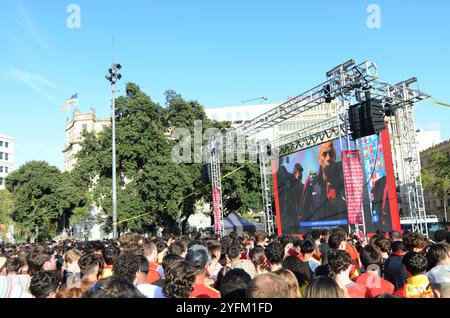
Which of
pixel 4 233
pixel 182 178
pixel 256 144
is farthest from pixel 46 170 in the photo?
pixel 256 144

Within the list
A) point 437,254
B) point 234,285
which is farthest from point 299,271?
point 437,254

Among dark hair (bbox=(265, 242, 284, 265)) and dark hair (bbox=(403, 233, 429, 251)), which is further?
dark hair (bbox=(403, 233, 429, 251))

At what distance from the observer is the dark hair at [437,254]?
424cm

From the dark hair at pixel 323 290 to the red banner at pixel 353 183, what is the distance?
11352mm

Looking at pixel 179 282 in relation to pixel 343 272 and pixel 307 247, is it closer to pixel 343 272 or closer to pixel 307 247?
pixel 343 272

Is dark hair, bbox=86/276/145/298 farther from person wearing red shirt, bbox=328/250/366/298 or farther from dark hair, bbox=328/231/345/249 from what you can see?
dark hair, bbox=328/231/345/249

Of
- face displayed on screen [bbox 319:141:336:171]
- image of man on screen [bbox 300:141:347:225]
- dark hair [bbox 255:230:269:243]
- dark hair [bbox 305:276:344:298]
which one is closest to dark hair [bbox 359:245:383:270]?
dark hair [bbox 305:276:344:298]

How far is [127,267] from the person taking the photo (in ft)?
12.9

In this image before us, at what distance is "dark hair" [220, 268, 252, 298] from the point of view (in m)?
3.42

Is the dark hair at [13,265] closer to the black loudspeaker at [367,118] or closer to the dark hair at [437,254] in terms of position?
the dark hair at [437,254]

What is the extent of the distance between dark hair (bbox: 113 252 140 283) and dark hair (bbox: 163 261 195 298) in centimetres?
78
